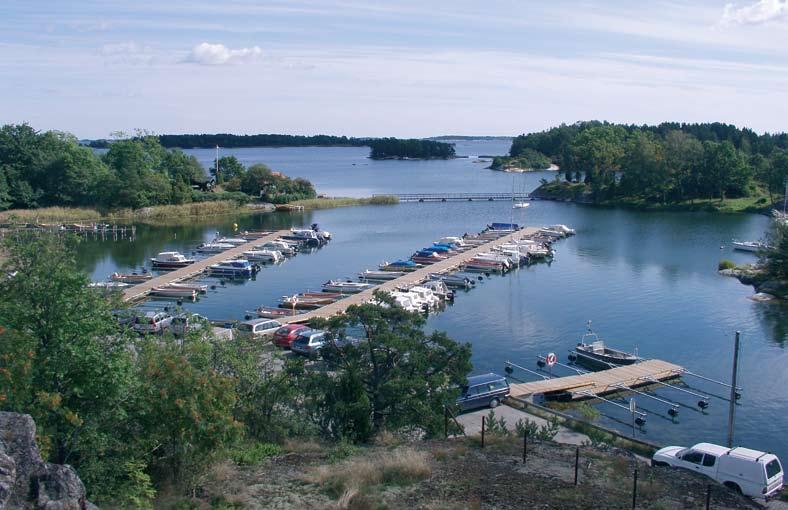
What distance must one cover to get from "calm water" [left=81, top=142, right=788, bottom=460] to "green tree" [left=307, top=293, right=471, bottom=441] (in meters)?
7.62

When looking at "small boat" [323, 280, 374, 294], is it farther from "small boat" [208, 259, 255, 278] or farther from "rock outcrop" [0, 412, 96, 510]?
"rock outcrop" [0, 412, 96, 510]

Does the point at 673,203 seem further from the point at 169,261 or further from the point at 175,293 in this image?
the point at 175,293

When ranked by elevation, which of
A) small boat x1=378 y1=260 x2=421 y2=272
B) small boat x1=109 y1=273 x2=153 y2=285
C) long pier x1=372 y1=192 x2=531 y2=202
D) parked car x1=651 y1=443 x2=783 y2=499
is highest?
long pier x1=372 y1=192 x2=531 y2=202

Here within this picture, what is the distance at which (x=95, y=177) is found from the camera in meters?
67.6

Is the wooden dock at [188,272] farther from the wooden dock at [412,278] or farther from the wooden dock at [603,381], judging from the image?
the wooden dock at [603,381]

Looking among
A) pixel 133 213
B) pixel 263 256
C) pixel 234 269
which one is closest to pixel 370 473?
pixel 234 269

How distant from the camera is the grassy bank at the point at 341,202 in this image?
75.8m

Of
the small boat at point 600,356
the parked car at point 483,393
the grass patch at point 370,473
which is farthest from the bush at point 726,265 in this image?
the grass patch at point 370,473

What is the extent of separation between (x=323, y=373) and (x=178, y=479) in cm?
488

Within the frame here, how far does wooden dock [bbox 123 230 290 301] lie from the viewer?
37.4m

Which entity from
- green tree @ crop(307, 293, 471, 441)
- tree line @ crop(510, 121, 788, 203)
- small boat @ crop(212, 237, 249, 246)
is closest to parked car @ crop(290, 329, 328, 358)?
green tree @ crop(307, 293, 471, 441)

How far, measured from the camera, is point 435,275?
41.6 meters

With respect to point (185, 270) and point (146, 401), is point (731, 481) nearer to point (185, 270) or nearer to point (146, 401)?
point (146, 401)

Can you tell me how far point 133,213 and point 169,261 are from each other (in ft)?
77.8
